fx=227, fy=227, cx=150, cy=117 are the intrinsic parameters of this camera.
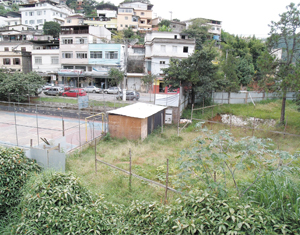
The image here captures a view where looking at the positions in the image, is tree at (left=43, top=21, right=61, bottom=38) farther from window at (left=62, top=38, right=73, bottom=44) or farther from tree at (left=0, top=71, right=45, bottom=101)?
tree at (left=0, top=71, right=45, bottom=101)

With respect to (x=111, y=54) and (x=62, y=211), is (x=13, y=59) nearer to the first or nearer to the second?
(x=111, y=54)

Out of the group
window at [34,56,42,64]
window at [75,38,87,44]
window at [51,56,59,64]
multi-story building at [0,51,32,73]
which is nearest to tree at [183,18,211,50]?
window at [75,38,87,44]

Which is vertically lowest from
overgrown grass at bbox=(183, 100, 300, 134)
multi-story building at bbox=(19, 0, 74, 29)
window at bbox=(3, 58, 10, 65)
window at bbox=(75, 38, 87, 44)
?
overgrown grass at bbox=(183, 100, 300, 134)

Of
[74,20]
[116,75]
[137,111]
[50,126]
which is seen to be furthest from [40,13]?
[137,111]

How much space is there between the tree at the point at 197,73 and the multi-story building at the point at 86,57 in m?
16.2

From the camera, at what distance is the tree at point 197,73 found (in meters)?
19.4

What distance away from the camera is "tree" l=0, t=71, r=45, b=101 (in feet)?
73.0

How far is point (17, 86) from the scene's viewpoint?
22.5 metres

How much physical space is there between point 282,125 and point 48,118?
1852cm

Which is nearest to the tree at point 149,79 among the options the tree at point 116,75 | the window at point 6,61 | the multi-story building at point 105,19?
the tree at point 116,75

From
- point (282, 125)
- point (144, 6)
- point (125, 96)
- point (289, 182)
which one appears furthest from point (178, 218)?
point (144, 6)

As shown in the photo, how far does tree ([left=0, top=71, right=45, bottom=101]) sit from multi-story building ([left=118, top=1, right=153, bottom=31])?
113ft

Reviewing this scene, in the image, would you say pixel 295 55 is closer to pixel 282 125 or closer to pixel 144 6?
pixel 282 125

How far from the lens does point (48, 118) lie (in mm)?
19047
